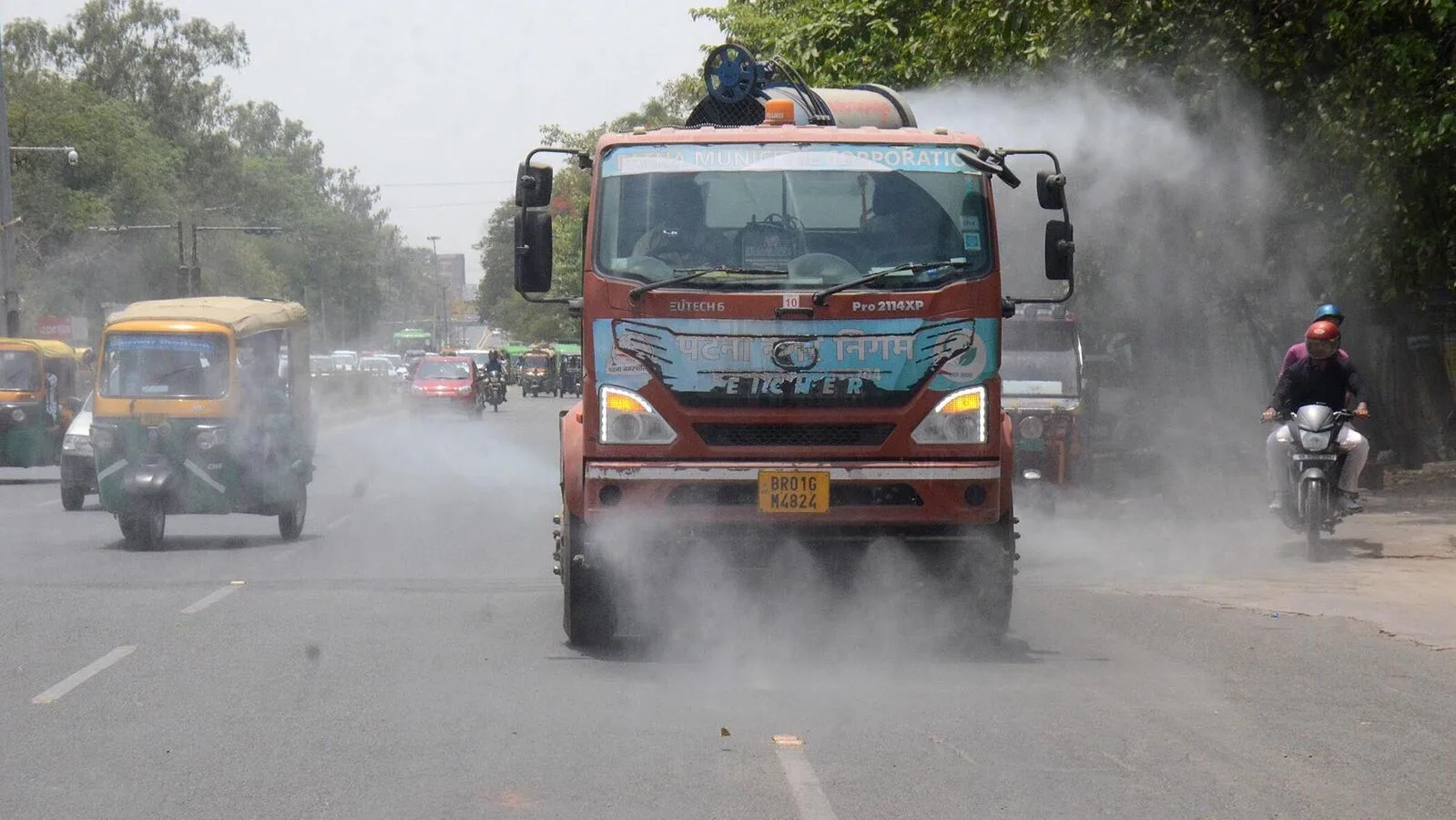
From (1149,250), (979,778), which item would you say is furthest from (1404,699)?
(1149,250)

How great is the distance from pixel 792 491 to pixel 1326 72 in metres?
13.1

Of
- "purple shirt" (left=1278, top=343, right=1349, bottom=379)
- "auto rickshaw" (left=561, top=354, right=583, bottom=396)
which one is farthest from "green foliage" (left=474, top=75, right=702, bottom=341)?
"purple shirt" (left=1278, top=343, right=1349, bottom=379)

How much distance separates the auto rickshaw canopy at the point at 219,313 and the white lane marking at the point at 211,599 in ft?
14.6

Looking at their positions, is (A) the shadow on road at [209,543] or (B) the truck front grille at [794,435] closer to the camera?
(B) the truck front grille at [794,435]

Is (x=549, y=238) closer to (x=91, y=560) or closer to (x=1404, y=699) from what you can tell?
(x=1404, y=699)

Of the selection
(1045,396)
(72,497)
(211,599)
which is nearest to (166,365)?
(72,497)

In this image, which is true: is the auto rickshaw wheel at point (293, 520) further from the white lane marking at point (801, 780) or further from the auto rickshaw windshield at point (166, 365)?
the white lane marking at point (801, 780)

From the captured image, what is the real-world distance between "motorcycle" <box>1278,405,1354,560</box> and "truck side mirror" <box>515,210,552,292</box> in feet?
22.4

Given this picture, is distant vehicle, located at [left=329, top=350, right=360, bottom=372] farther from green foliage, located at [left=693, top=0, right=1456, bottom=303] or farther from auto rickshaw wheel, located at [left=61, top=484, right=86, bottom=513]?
green foliage, located at [left=693, top=0, right=1456, bottom=303]

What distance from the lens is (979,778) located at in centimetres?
657

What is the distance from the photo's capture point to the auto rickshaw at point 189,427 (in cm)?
1584

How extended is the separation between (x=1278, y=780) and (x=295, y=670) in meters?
4.87

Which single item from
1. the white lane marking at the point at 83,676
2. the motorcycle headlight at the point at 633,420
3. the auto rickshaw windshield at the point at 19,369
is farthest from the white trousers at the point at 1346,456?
the auto rickshaw windshield at the point at 19,369

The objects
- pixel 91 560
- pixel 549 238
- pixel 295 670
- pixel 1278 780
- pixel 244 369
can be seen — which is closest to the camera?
pixel 1278 780
